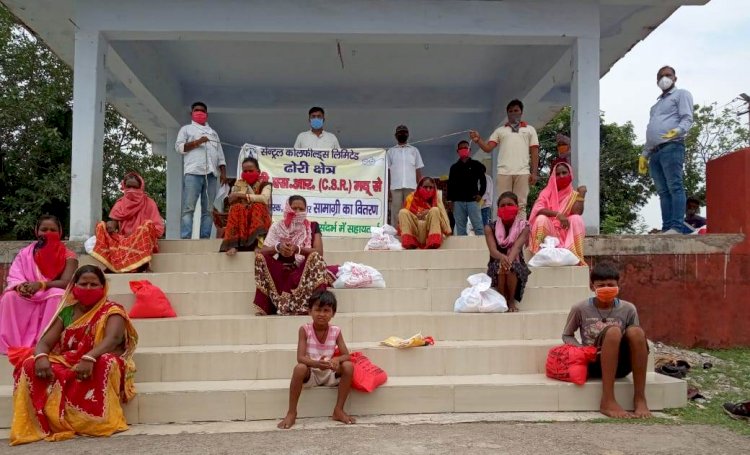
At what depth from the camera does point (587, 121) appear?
800cm

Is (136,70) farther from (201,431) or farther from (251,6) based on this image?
(201,431)

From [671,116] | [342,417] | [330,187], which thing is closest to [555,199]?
[671,116]

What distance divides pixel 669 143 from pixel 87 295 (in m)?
6.40

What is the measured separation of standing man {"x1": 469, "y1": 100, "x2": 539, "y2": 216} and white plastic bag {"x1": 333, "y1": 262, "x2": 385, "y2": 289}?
2932 mm

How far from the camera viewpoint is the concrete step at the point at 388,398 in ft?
15.2

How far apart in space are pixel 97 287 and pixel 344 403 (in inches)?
78.8

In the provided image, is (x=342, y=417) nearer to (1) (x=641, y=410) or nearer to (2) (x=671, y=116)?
(1) (x=641, y=410)

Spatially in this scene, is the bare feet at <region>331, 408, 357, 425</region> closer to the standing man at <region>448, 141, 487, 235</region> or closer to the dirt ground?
the dirt ground

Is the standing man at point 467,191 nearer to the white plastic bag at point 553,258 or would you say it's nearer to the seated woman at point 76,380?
the white plastic bag at point 553,258

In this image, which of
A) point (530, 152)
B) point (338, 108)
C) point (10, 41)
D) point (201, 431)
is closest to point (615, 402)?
point (201, 431)

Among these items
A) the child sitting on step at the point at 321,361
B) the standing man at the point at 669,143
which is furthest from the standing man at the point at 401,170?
the child sitting on step at the point at 321,361

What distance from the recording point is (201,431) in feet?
14.4

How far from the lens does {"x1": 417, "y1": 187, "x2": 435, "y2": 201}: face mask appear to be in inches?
293

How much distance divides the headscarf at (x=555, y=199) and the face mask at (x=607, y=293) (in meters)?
2.10
